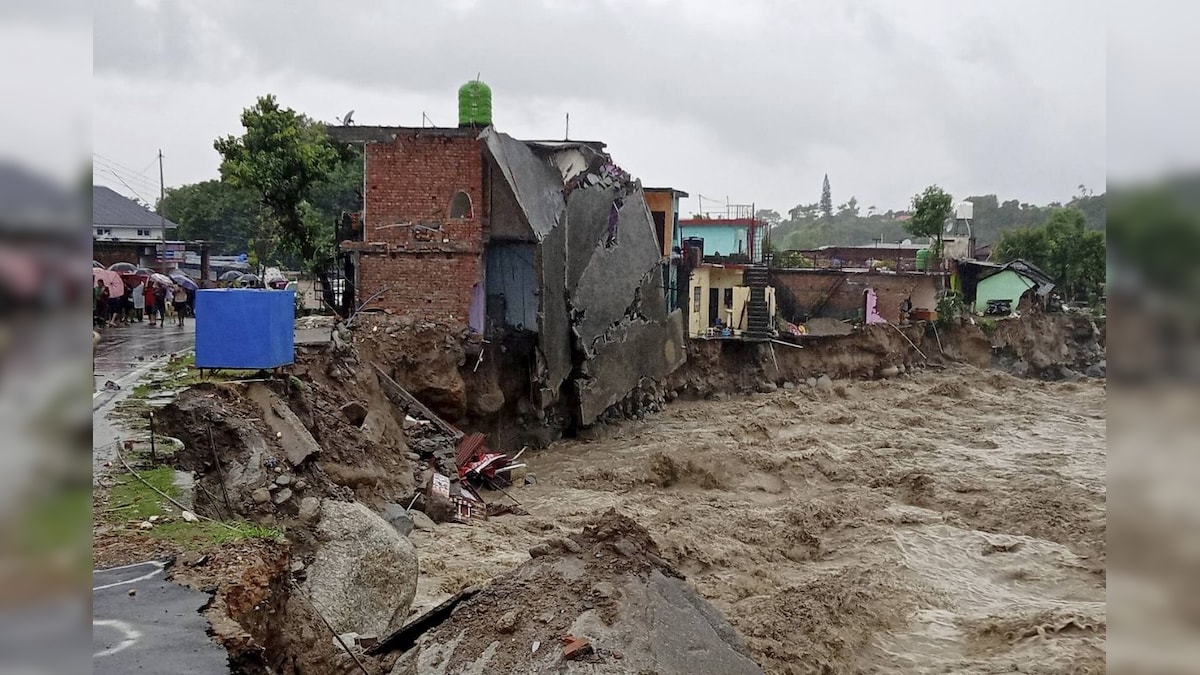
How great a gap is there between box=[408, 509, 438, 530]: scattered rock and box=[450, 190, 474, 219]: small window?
298 inches

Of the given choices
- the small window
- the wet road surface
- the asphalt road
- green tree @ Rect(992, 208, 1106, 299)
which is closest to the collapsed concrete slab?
the small window

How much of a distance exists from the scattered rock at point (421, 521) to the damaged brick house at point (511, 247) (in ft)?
20.3

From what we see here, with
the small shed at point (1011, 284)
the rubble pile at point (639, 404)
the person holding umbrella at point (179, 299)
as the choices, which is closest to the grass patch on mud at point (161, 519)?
the rubble pile at point (639, 404)

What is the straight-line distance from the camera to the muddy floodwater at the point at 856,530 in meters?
10.4

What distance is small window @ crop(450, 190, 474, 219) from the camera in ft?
62.7

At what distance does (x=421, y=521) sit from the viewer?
13.1 metres

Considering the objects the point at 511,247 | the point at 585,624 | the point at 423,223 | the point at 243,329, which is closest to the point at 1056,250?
the point at 511,247

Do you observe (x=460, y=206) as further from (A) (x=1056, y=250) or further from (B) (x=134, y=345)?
(A) (x=1056, y=250)

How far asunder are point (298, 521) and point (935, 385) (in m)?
26.9

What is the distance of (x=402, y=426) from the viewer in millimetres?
15938

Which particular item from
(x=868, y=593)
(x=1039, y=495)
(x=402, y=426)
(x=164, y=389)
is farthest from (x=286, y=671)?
(x=1039, y=495)

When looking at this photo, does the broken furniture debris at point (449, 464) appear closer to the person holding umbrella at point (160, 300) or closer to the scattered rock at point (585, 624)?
the scattered rock at point (585, 624)
